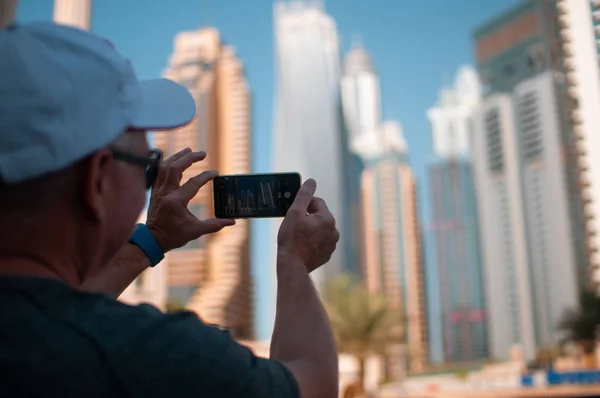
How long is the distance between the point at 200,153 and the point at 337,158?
61.7m

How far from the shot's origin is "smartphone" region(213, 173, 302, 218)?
643 millimetres

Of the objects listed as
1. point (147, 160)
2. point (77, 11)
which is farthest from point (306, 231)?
point (77, 11)

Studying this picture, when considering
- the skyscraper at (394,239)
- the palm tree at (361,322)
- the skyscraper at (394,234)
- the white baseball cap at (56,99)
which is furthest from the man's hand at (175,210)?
the skyscraper at (394,234)

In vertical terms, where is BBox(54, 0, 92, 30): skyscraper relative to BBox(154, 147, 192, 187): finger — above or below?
above

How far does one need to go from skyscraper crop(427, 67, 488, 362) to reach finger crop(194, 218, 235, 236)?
2824 inches

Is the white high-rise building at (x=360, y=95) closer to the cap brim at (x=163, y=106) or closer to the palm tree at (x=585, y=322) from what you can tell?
the palm tree at (x=585, y=322)

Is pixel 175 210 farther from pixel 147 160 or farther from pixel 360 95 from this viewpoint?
pixel 360 95

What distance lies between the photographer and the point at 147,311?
394 mm

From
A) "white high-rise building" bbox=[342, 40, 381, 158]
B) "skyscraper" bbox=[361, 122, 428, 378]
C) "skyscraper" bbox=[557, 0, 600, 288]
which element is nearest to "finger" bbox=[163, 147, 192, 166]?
"skyscraper" bbox=[557, 0, 600, 288]

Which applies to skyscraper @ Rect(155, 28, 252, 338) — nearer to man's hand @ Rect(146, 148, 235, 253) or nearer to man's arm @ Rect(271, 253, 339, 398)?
man's hand @ Rect(146, 148, 235, 253)

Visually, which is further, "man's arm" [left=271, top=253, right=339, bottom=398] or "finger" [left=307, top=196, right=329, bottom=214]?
"finger" [left=307, top=196, right=329, bottom=214]

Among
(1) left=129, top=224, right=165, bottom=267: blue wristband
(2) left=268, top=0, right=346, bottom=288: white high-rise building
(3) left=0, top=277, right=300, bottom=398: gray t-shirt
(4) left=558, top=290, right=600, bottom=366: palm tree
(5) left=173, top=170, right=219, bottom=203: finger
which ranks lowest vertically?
(4) left=558, top=290, right=600, bottom=366: palm tree

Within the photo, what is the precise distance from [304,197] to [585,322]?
2117 centimetres

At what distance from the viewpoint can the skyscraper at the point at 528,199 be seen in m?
43.2
